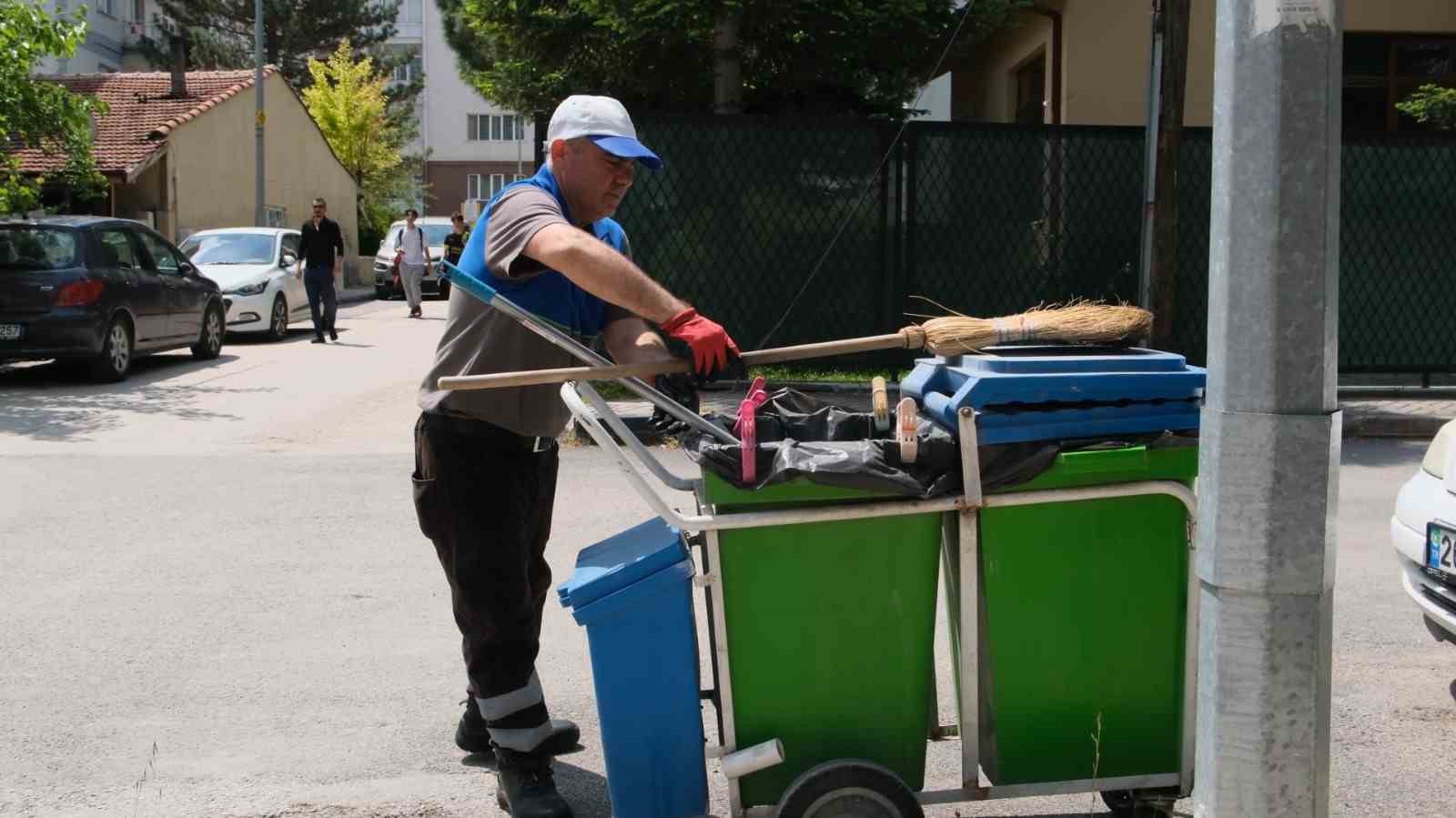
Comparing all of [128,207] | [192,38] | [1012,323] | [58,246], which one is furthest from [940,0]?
[192,38]

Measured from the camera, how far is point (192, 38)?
161 feet

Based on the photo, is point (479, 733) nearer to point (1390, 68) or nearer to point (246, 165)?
point (1390, 68)

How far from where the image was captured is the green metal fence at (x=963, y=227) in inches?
471

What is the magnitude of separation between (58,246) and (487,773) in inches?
449

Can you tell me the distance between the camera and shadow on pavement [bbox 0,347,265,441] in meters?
11.1

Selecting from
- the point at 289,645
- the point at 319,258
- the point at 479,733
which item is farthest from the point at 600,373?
the point at 319,258

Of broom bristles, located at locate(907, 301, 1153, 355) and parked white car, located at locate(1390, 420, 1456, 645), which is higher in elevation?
broom bristles, located at locate(907, 301, 1153, 355)

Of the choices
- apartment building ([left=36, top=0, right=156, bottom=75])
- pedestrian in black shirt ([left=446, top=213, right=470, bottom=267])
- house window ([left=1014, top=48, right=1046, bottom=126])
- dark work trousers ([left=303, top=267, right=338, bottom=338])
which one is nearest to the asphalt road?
dark work trousers ([left=303, top=267, right=338, bottom=338])

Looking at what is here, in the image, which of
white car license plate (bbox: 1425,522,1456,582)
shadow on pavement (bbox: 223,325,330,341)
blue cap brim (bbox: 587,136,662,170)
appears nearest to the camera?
blue cap brim (bbox: 587,136,662,170)

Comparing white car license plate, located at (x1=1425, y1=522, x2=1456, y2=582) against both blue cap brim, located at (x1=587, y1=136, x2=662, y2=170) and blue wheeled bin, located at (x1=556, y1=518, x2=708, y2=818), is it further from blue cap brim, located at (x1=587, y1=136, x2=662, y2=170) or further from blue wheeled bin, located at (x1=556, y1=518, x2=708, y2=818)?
blue cap brim, located at (x1=587, y1=136, x2=662, y2=170)

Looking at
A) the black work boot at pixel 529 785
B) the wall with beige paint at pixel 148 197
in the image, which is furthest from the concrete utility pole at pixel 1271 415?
the wall with beige paint at pixel 148 197

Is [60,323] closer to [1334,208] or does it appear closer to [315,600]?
[315,600]

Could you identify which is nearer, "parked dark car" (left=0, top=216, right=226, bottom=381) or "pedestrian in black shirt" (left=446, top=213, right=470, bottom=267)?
"parked dark car" (left=0, top=216, right=226, bottom=381)

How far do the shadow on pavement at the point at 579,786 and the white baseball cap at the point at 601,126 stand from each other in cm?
Result: 171
